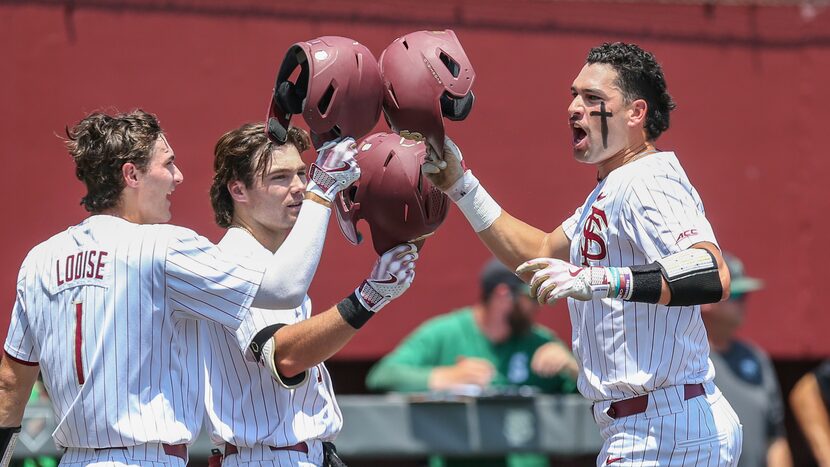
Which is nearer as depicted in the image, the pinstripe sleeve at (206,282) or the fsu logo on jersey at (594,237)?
the pinstripe sleeve at (206,282)

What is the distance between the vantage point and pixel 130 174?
3729 mm

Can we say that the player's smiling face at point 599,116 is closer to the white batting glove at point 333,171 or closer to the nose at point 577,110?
the nose at point 577,110

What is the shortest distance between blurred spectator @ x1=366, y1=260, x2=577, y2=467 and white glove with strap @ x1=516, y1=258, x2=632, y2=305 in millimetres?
2512

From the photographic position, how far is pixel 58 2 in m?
7.14

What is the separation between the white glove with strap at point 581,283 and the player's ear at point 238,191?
1.21 metres

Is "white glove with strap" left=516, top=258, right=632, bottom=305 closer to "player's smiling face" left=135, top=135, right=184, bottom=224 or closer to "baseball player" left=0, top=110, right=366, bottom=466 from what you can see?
"baseball player" left=0, top=110, right=366, bottom=466

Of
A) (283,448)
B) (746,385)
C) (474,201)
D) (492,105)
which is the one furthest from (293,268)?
(492,105)

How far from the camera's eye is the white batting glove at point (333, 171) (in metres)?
3.75

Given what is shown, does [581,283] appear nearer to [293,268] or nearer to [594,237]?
[594,237]

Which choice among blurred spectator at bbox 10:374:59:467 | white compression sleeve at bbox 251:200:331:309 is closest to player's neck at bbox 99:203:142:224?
white compression sleeve at bbox 251:200:331:309

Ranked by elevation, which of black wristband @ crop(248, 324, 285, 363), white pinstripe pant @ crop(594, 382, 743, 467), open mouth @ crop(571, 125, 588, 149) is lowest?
white pinstripe pant @ crop(594, 382, 743, 467)

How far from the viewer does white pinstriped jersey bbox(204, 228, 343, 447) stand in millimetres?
3992

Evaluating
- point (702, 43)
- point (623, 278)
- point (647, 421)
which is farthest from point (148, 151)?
point (702, 43)

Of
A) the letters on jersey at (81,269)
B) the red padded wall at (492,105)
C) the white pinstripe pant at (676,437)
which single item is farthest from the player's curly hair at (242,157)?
the red padded wall at (492,105)
